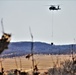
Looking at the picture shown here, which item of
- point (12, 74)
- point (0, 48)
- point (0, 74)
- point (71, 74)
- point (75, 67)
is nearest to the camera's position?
point (0, 48)

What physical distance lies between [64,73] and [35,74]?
4.56 meters

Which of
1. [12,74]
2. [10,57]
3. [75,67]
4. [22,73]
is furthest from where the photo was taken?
[10,57]

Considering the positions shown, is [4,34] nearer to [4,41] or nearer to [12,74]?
[4,41]

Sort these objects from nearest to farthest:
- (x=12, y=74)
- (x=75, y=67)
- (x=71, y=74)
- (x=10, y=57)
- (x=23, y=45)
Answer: (x=12, y=74) < (x=71, y=74) < (x=75, y=67) < (x=10, y=57) < (x=23, y=45)

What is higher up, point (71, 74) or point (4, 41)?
point (4, 41)

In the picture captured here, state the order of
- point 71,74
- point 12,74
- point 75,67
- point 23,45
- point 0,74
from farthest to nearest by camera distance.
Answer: point 23,45 < point 75,67 < point 71,74 < point 12,74 < point 0,74

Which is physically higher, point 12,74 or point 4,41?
point 4,41

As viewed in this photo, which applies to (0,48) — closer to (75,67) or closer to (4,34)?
(4,34)

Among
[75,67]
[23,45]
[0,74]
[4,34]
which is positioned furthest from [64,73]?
[23,45]

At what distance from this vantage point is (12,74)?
516 inches

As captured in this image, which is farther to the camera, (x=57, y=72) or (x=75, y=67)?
(x=75, y=67)

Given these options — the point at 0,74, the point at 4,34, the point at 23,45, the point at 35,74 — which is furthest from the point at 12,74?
the point at 23,45

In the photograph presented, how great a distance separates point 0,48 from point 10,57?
203ft

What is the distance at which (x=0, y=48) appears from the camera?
8383 millimetres
